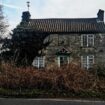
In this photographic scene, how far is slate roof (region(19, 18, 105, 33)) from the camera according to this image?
51.5 meters

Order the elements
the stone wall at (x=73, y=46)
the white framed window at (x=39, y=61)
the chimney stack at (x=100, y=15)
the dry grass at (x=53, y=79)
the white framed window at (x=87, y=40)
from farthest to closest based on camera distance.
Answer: the chimney stack at (x=100, y=15)
the white framed window at (x=87, y=40)
the stone wall at (x=73, y=46)
the white framed window at (x=39, y=61)
the dry grass at (x=53, y=79)

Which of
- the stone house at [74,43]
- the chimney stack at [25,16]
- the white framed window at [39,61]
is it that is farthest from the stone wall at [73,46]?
the chimney stack at [25,16]

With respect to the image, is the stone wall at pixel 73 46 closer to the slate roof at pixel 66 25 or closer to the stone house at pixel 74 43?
the stone house at pixel 74 43

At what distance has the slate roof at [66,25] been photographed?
5150cm

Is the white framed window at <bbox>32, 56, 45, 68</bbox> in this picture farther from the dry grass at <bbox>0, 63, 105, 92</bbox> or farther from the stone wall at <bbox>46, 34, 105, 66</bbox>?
the dry grass at <bbox>0, 63, 105, 92</bbox>

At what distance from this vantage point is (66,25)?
53281 mm

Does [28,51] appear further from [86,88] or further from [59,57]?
[86,88]

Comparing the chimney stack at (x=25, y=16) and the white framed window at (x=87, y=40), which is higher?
the chimney stack at (x=25, y=16)

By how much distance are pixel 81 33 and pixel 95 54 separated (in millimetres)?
3601

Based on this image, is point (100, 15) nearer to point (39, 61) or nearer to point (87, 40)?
point (87, 40)

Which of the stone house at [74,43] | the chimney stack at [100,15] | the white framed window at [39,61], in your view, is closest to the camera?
the white framed window at [39,61]

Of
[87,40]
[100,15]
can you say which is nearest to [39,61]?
[87,40]

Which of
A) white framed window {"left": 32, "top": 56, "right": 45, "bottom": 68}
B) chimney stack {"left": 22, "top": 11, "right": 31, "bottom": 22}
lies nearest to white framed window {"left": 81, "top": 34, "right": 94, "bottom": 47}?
white framed window {"left": 32, "top": 56, "right": 45, "bottom": 68}

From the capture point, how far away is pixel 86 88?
73.8 ft
